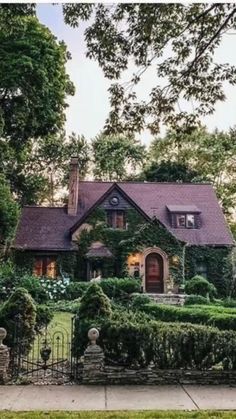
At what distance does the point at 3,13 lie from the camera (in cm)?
852

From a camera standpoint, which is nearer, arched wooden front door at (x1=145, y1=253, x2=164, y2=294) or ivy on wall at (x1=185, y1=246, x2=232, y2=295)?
arched wooden front door at (x1=145, y1=253, x2=164, y2=294)

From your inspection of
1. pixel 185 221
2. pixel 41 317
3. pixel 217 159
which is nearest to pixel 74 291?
pixel 185 221

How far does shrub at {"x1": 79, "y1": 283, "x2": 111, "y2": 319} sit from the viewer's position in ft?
35.1

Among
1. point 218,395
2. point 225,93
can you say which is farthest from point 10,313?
point 225,93

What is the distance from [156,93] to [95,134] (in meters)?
43.1

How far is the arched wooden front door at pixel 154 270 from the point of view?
31.2m

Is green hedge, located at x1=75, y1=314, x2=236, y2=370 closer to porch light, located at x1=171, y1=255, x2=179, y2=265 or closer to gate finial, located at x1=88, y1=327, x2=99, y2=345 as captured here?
gate finial, located at x1=88, y1=327, x2=99, y2=345

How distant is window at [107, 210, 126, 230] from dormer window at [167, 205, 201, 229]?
11.6 feet

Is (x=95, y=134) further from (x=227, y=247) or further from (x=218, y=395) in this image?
(x=218, y=395)

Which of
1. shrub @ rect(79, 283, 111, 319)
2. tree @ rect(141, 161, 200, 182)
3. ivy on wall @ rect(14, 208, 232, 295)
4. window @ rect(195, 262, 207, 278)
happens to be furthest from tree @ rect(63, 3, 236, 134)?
tree @ rect(141, 161, 200, 182)

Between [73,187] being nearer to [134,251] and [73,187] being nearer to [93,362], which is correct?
[134,251]

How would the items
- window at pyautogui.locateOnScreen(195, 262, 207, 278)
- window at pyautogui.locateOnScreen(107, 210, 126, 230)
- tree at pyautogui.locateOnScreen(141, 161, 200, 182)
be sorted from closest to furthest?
window at pyautogui.locateOnScreen(195, 262, 207, 278), window at pyautogui.locateOnScreen(107, 210, 126, 230), tree at pyautogui.locateOnScreen(141, 161, 200, 182)

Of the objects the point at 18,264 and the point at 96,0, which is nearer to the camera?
the point at 96,0

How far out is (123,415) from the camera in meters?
7.21
